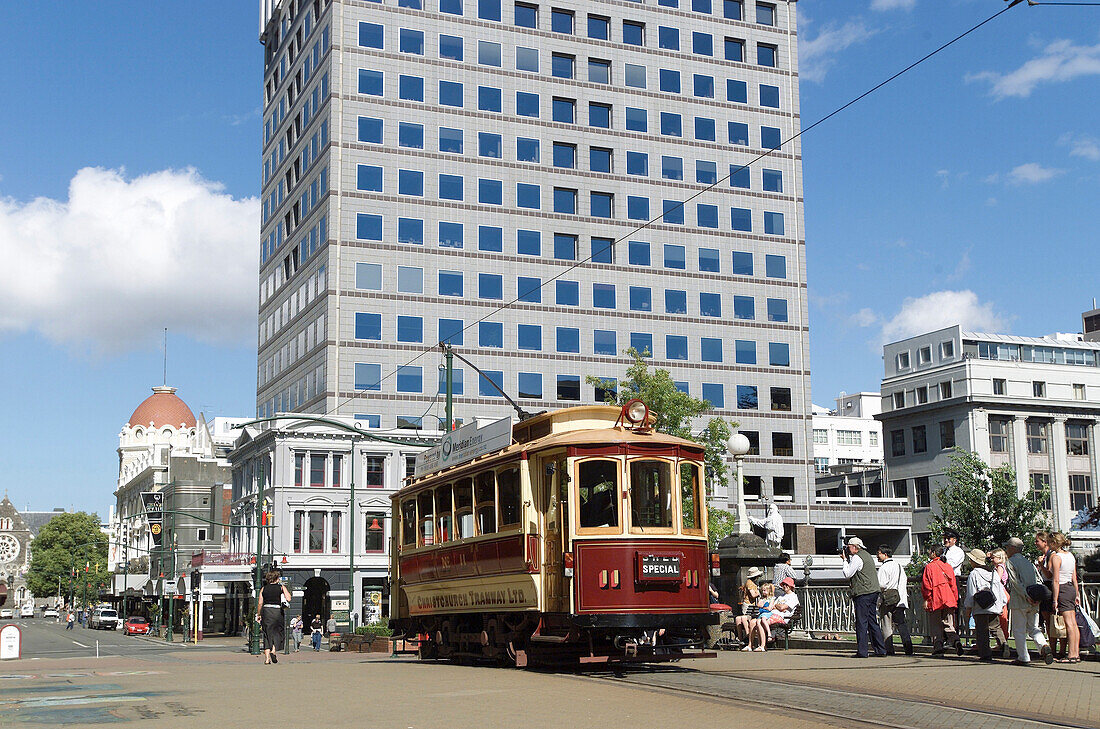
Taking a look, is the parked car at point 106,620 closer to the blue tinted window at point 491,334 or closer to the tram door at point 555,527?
the blue tinted window at point 491,334

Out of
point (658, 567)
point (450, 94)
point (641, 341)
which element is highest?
point (450, 94)

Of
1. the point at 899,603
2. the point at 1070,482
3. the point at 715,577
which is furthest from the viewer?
the point at 1070,482

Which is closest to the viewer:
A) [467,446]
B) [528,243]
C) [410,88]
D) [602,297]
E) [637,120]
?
[467,446]

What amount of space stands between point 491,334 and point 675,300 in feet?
37.2

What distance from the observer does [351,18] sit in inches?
2601

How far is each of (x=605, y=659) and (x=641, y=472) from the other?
2590 millimetres

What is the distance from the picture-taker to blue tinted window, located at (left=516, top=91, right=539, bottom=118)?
68.7m

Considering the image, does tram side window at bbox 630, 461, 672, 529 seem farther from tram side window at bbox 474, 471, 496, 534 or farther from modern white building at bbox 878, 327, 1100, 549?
modern white building at bbox 878, 327, 1100, 549

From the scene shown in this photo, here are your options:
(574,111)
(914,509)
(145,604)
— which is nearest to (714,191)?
(574,111)

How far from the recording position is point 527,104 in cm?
6900

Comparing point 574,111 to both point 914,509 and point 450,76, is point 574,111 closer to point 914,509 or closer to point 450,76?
point 450,76

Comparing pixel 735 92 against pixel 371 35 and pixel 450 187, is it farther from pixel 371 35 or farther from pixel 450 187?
pixel 371 35

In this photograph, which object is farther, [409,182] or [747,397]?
[747,397]

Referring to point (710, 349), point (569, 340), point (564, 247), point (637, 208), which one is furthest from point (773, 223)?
point (569, 340)
